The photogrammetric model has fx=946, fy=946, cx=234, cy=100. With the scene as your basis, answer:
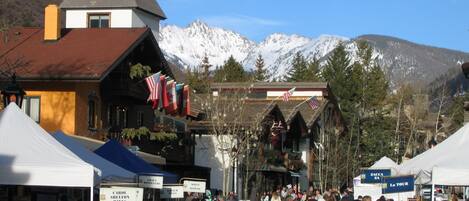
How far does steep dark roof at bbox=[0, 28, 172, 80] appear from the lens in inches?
1374

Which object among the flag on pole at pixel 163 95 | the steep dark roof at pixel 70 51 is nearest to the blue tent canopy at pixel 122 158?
the steep dark roof at pixel 70 51

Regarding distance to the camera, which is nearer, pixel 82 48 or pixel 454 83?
pixel 82 48

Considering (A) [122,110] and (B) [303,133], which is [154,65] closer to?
(A) [122,110]

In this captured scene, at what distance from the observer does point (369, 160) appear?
73188mm

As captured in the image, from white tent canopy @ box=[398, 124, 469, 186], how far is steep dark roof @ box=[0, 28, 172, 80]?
1576 cm

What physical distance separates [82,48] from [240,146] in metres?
10.5

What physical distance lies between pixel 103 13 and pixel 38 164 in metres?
50.4

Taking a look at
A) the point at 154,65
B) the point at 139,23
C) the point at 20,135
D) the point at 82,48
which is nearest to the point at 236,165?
the point at 154,65

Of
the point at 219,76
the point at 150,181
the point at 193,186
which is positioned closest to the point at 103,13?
the point at 219,76

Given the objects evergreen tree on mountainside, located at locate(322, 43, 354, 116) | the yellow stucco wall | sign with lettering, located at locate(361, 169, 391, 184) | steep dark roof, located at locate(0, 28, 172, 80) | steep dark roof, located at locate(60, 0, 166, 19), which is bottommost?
sign with lettering, located at locate(361, 169, 391, 184)

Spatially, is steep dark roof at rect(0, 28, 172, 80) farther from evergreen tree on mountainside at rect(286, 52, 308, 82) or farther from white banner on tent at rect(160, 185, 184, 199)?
evergreen tree on mountainside at rect(286, 52, 308, 82)

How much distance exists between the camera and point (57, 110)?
116 ft

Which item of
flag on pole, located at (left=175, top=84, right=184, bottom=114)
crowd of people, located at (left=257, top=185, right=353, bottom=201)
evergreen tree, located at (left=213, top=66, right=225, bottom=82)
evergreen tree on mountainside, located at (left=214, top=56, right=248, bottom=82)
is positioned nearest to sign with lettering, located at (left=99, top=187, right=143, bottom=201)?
crowd of people, located at (left=257, top=185, right=353, bottom=201)

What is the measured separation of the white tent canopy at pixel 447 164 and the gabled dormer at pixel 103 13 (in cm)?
4398
